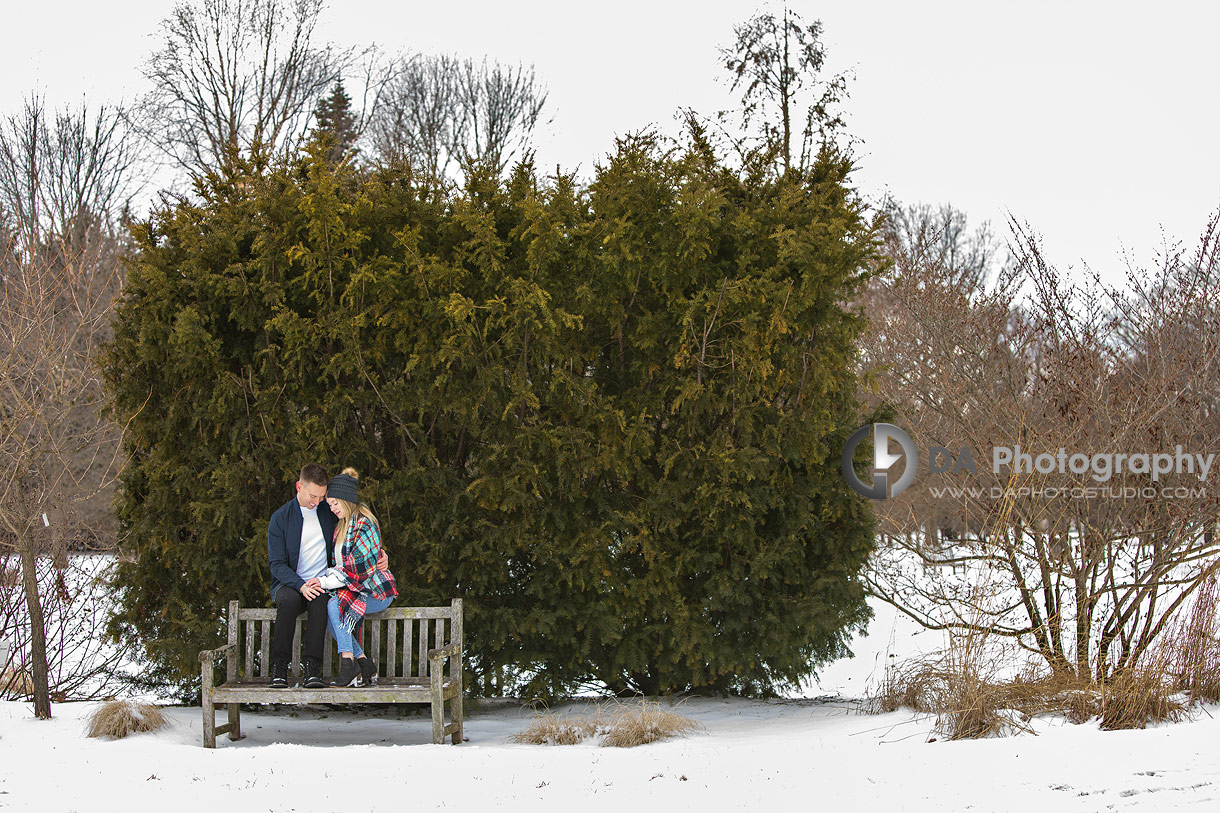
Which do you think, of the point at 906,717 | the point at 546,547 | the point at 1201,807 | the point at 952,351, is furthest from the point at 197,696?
the point at 952,351

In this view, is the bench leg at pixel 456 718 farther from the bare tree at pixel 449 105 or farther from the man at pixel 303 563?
the bare tree at pixel 449 105

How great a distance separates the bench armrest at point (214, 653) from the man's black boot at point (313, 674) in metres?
0.50

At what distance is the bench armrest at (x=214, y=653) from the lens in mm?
6043

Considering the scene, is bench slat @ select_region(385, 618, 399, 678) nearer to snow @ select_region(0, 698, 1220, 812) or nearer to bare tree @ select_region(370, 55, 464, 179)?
snow @ select_region(0, 698, 1220, 812)

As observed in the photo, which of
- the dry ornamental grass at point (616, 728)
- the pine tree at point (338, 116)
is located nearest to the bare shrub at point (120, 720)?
the dry ornamental grass at point (616, 728)

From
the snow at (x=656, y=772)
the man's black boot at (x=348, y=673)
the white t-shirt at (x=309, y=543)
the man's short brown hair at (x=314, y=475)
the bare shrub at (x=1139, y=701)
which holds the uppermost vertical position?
the man's short brown hair at (x=314, y=475)

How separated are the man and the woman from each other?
0.20ft

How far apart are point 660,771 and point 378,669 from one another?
2.07 m

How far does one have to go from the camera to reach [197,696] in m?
7.29

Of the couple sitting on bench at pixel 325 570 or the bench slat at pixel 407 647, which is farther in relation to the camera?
the bench slat at pixel 407 647

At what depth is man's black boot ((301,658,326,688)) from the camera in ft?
19.8

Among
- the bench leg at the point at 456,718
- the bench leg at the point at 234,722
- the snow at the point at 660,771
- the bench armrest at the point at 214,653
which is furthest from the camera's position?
the bench leg at the point at 234,722

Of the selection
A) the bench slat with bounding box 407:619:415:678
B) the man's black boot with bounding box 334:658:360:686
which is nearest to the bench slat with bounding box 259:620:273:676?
the man's black boot with bounding box 334:658:360:686

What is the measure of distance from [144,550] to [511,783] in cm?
319
